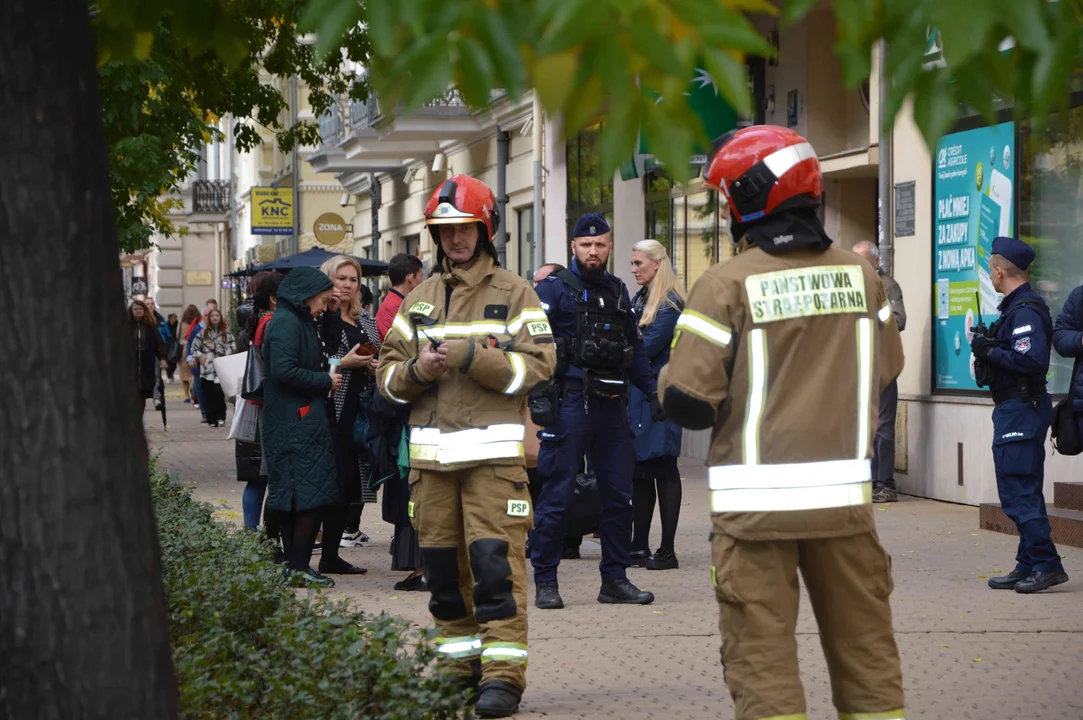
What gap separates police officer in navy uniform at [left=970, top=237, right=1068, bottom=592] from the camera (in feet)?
29.6

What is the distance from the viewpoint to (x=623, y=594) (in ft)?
29.5

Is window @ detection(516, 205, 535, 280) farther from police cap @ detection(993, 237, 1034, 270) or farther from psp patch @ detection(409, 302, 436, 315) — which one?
psp patch @ detection(409, 302, 436, 315)

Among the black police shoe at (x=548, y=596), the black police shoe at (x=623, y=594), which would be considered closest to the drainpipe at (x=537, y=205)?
the black police shoe at (x=623, y=594)

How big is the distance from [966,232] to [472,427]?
8522 mm

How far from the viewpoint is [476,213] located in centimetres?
645

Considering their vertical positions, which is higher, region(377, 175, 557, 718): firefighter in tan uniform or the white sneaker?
region(377, 175, 557, 718): firefighter in tan uniform

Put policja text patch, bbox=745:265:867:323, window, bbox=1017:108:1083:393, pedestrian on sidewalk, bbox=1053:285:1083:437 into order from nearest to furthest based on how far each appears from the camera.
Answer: policja text patch, bbox=745:265:867:323, pedestrian on sidewalk, bbox=1053:285:1083:437, window, bbox=1017:108:1083:393

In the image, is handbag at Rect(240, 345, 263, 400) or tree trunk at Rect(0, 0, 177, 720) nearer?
tree trunk at Rect(0, 0, 177, 720)

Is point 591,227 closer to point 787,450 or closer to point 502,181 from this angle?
point 787,450

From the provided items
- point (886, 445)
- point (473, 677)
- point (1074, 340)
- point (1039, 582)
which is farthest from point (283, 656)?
point (886, 445)

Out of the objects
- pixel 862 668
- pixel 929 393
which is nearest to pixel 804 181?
pixel 862 668

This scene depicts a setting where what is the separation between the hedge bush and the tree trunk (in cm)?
133

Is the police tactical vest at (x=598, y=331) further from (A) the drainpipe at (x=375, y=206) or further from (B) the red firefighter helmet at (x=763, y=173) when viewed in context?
(A) the drainpipe at (x=375, y=206)

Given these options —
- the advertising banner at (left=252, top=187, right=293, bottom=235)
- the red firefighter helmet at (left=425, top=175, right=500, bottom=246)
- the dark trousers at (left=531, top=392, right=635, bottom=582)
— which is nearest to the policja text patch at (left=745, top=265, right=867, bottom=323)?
the red firefighter helmet at (left=425, top=175, right=500, bottom=246)
